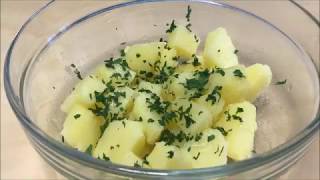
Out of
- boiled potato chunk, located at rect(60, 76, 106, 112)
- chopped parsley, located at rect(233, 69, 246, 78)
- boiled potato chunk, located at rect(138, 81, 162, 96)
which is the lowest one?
boiled potato chunk, located at rect(60, 76, 106, 112)

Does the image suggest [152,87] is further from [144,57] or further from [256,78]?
[256,78]

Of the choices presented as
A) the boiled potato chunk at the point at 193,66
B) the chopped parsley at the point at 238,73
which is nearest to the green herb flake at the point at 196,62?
the boiled potato chunk at the point at 193,66

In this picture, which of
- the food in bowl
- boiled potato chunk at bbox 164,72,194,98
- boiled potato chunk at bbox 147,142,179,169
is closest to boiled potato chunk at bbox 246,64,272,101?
the food in bowl

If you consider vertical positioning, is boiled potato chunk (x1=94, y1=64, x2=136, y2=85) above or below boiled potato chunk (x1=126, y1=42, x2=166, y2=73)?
below

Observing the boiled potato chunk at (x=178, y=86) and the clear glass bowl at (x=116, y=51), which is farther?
the boiled potato chunk at (x=178, y=86)

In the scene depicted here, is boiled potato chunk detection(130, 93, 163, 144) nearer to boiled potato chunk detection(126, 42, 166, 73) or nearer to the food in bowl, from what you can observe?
the food in bowl

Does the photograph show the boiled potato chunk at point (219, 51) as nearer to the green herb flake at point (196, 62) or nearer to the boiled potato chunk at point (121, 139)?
the green herb flake at point (196, 62)
